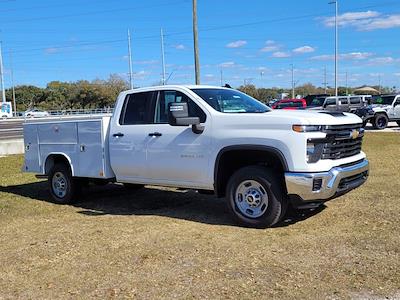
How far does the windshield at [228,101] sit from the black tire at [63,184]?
9.93 feet

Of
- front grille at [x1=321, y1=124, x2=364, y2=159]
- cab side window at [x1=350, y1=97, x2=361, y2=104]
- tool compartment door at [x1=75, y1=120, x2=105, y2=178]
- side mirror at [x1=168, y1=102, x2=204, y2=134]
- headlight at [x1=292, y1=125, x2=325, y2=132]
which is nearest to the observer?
headlight at [x1=292, y1=125, x2=325, y2=132]

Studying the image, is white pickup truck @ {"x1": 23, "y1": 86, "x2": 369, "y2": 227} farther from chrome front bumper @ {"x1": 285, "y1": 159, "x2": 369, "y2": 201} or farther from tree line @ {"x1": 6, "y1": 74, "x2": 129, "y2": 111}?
tree line @ {"x1": 6, "y1": 74, "x2": 129, "y2": 111}

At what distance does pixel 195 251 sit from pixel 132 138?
2.61m

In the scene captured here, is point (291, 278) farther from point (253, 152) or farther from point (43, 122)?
point (43, 122)

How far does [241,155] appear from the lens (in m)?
6.66

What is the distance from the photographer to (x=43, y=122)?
8992mm

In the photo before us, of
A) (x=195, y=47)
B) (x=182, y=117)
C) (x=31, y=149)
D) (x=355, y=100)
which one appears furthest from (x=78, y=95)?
(x=182, y=117)

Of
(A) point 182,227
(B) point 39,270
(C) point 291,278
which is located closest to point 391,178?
(A) point 182,227

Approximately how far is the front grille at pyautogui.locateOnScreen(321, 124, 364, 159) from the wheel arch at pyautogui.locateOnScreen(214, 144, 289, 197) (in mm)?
558

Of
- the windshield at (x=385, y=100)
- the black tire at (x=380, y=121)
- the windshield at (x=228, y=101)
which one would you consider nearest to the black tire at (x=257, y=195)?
the windshield at (x=228, y=101)

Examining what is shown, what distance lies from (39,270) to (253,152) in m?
3.01

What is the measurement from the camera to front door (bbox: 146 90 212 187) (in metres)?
6.79

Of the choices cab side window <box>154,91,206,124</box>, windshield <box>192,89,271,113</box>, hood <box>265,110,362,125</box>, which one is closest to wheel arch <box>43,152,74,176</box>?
cab side window <box>154,91,206,124</box>

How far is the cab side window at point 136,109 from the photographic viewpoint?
7.56 m
